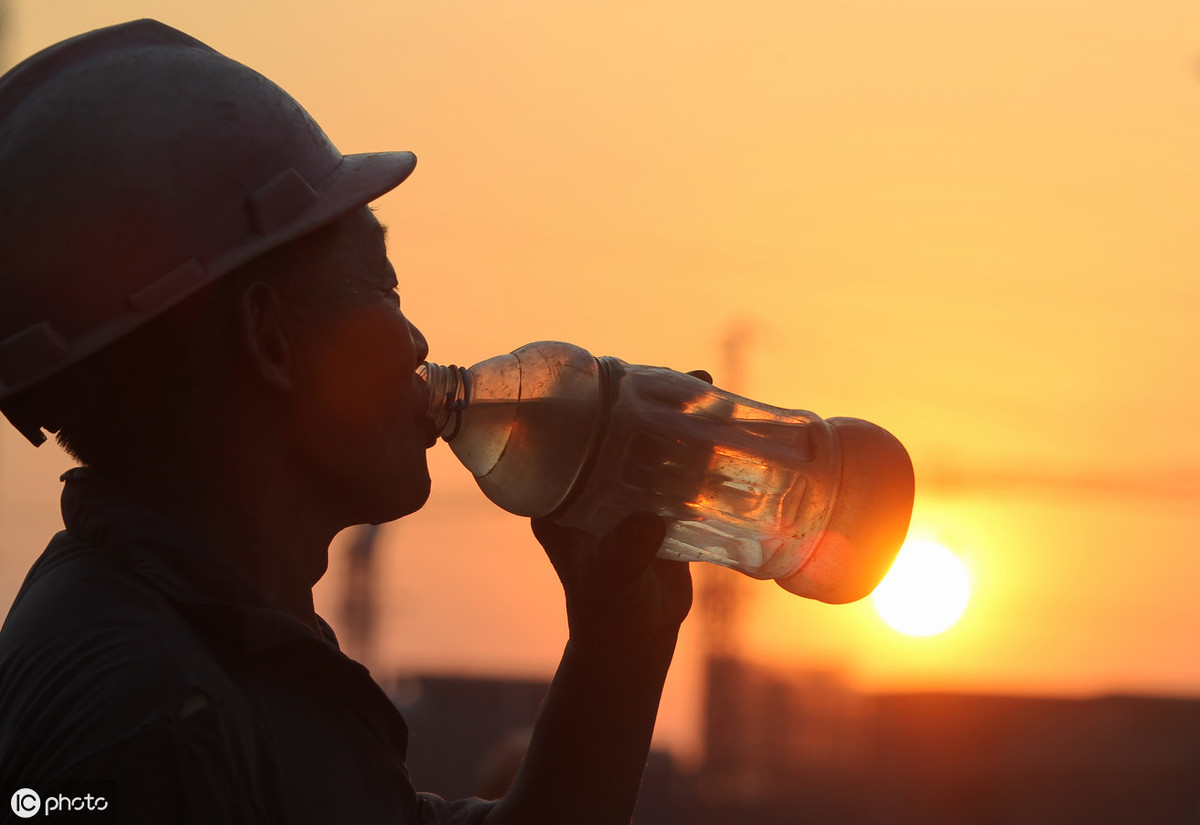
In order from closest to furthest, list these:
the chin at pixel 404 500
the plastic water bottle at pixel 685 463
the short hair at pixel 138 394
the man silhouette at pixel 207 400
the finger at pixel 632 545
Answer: the man silhouette at pixel 207 400 → the short hair at pixel 138 394 → the chin at pixel 404 500 → the finger at pixel 632 545 → the plastic water bottle at pixel 685 463

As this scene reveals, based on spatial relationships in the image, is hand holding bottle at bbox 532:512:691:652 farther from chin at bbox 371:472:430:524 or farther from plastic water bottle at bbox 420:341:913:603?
chin at bbox 371:472:430:524

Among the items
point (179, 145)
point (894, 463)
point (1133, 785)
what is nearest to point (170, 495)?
point (179, 145)

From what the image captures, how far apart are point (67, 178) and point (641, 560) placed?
128 cm

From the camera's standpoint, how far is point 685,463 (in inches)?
160

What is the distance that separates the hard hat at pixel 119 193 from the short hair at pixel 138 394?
82 millimetres

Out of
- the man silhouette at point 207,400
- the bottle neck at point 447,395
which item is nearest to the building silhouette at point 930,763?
the bottle neck at point 447,395

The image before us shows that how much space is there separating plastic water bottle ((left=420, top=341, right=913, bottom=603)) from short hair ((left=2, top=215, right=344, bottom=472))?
0.82 metres

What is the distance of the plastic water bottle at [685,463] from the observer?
3793 millimetres

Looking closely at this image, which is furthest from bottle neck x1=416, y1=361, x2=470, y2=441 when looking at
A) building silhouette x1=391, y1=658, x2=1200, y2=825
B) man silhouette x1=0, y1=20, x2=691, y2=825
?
building silhouette x1=391, y1=658, x2=1200, y2=825

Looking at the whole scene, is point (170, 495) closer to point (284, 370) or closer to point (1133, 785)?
point (284, 370)

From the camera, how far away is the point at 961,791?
2534 cm
